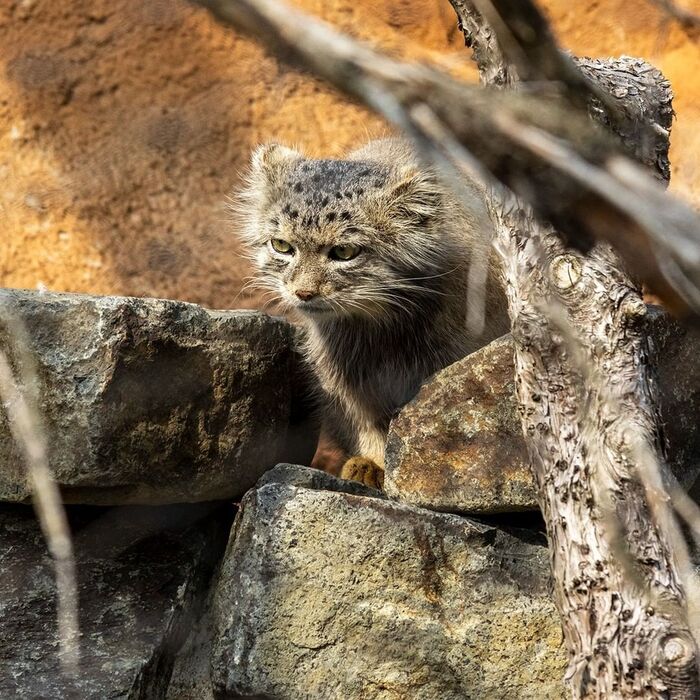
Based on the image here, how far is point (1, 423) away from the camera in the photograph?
211 centimetres

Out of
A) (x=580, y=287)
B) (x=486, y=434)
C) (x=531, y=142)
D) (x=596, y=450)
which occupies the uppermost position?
(x=531, y=142)

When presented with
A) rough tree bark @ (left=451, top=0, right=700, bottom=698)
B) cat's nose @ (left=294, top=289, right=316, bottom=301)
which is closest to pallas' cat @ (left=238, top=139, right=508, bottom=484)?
cat's nose @ (left=294, top=289, right=316, bottom=301)

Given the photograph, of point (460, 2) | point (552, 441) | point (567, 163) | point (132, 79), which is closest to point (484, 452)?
point (552, 441)

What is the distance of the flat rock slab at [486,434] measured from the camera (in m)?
2.28

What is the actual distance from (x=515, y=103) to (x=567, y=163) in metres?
0.05

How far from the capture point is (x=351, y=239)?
Answer: 283 centimetres

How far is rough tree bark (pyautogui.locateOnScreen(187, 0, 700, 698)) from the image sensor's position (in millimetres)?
703

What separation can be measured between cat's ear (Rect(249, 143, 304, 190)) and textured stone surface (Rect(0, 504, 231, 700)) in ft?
3.40

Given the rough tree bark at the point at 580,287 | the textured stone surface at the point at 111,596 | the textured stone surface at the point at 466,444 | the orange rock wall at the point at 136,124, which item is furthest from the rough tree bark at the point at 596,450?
the orange rock wall at the point at 136,124

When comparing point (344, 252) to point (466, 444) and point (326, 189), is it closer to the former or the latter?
point (326, 189)

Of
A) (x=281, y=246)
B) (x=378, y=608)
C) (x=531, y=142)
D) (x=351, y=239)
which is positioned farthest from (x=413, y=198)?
(x=531, y=142)

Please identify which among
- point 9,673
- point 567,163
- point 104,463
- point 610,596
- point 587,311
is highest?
point 567,163

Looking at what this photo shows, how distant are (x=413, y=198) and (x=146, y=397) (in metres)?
1.06

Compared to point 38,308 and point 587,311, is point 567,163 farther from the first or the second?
point 38,308
